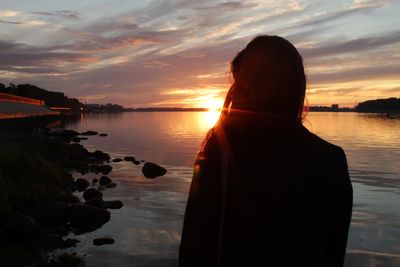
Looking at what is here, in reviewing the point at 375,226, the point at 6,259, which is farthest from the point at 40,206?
the point at 375,226

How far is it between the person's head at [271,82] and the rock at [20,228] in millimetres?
12861

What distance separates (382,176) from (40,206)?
82.8 feet

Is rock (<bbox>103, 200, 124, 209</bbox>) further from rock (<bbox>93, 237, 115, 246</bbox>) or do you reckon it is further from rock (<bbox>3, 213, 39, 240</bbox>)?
rock (<bbox>3, 213, 39, 240</bbox>)

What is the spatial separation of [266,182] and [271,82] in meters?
0.46

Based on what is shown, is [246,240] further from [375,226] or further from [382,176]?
[382,176]

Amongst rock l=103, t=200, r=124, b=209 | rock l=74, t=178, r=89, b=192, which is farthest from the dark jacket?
rock l=74, t=178, r=89, b=192

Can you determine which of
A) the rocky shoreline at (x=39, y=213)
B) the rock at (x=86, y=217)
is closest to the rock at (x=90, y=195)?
the rocky shoreline at (x=39, y=213)

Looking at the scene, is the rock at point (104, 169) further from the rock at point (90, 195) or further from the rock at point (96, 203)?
the rock at point (96, 203)

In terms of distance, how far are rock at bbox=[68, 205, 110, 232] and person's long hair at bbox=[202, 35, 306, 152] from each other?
1457 centimetres

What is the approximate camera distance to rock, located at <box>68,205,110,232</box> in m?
16.3

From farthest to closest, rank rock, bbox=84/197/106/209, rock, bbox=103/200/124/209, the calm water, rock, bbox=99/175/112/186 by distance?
rock, bbox=99/175/112/186 < rock, bbox=103/200/124/209 < rock, bbox=84/197/106/209 < the calm water

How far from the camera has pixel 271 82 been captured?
2.18 meters

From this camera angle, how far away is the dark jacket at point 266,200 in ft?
6.42

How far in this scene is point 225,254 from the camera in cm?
197
